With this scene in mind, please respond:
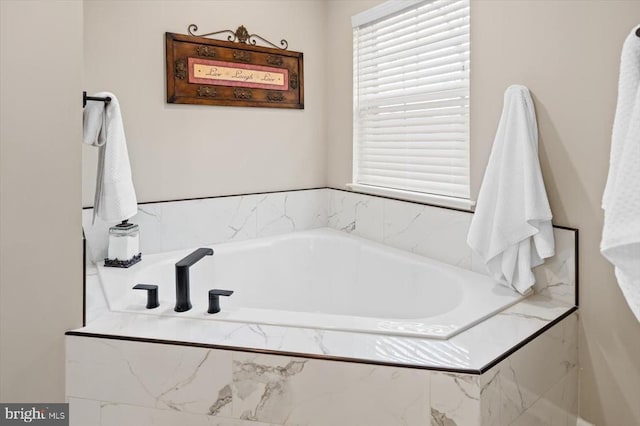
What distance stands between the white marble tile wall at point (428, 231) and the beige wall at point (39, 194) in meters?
1.67

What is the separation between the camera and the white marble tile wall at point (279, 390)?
1.31 meters

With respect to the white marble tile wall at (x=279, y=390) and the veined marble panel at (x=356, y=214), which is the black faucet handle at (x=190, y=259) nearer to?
the white marble tile wall at (x=279, y=390)

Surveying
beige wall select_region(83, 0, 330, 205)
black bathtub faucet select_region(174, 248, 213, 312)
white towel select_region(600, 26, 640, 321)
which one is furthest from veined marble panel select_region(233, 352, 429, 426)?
beige wall select_region(83, 0, 330, 205)

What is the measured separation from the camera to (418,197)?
2.53 metres

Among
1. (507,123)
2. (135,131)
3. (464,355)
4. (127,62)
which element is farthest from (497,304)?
(127,62)

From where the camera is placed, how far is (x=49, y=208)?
1.56m

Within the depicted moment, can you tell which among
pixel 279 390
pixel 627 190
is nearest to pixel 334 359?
pixel 279 390

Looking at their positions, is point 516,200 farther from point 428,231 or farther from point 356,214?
point 356,214

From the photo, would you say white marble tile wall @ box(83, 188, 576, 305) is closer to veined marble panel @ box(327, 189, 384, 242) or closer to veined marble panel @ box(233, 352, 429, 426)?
veined marble panel @ box(327, 189, 384, 242)

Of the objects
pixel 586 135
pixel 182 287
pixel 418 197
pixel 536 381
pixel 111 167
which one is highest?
pixel 586 135

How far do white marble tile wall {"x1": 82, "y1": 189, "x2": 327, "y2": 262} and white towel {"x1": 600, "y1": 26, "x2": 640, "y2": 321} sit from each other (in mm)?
2164

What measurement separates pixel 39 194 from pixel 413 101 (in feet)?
6.08

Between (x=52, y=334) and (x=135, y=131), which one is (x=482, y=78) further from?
(x=52, y=334)

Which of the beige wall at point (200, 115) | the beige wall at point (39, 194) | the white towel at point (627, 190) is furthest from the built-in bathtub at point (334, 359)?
the beige wall at point (200, 115)
